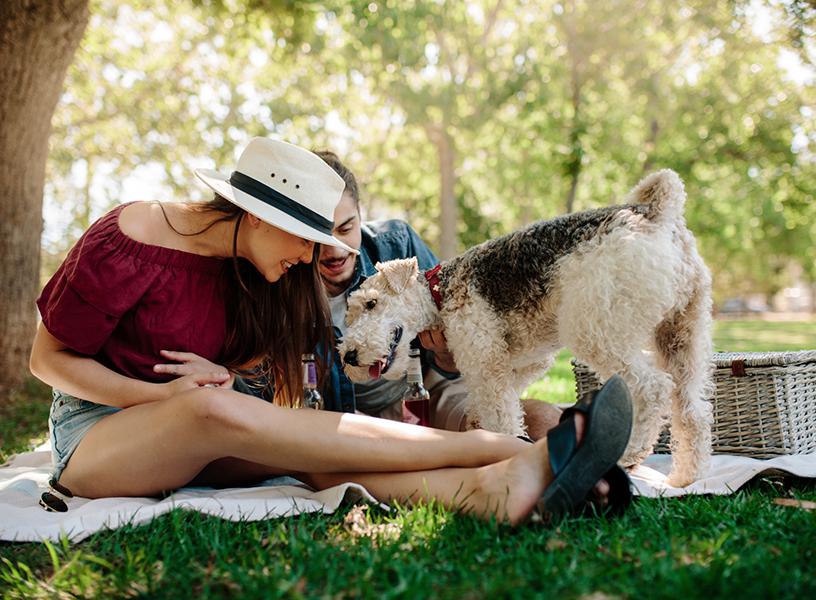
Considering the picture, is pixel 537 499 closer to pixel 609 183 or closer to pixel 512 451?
pixel 512 451

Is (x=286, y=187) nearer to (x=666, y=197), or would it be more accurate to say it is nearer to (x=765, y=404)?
(x=666, y=197)

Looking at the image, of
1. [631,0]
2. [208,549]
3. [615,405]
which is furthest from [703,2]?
[208,549]

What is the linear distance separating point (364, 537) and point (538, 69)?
49.0 feet

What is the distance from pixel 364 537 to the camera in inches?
72.2

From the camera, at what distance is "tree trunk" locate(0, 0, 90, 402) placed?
5.30 metres

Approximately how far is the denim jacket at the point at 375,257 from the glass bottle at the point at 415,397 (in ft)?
1.45

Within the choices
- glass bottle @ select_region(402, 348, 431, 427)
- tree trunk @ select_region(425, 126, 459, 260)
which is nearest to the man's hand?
glass bottle @ select_region(402, 348, 431, 427)

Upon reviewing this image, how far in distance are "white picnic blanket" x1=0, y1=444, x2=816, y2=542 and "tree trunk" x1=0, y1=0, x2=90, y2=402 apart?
12.4 ft

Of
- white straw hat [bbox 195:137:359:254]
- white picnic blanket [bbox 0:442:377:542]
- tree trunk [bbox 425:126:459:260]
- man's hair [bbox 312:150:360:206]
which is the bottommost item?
white picnic blanket [bbox 0:442:377:542]

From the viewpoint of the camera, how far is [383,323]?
3053 millimetres

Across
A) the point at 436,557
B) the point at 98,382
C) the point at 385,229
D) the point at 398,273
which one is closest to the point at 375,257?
the point at 385,229

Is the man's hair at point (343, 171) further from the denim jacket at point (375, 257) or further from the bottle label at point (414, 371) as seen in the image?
the bottle label at point (414, 371)

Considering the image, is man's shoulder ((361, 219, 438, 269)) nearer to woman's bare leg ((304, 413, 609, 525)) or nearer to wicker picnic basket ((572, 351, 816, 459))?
woman's bare leg ((304, 413, 609, 525))

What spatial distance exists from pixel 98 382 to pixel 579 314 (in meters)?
2.39
